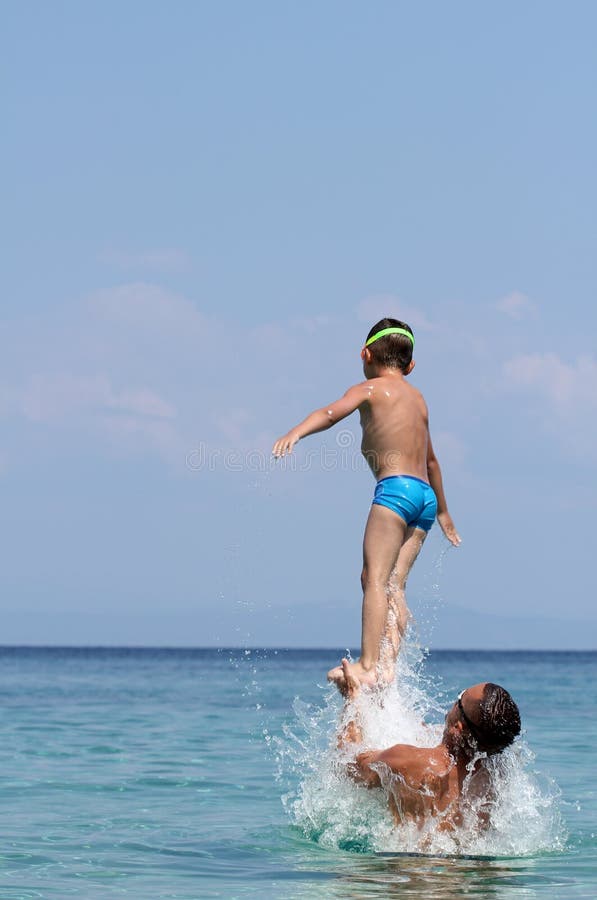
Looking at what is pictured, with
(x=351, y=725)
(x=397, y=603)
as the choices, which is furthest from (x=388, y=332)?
(x=351, y=725)

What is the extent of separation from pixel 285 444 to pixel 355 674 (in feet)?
6.15

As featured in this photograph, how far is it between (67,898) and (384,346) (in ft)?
13.0

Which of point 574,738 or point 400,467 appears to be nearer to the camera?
point 400,467

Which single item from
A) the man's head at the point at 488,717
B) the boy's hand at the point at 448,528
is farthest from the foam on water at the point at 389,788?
the boy's hand at the point at 448,528

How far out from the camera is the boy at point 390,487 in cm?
796

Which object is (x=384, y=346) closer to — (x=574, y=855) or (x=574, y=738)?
(x=574, y=855)

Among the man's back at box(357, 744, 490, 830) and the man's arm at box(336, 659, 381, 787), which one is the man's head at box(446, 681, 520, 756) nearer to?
the man's back at box(357, 744, 490, 830)

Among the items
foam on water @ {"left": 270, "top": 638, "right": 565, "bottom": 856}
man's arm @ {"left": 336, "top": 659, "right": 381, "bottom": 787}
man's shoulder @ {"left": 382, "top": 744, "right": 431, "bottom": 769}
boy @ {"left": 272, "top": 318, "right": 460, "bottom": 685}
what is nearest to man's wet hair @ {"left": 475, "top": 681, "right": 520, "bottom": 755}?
foam on water @ {"left": 270, "top": 638, "right": 565, "bottom": 856}

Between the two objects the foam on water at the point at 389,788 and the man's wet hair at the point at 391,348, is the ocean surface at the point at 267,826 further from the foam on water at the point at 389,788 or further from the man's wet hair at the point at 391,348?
the man's wet hair at the point at 391,348

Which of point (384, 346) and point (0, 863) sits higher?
point (384, 346)

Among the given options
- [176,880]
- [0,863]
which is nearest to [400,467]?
[176,880]

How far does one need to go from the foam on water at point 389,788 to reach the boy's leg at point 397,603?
218mm

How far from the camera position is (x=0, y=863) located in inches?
316

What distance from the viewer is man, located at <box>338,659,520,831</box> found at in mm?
Result: 6836
